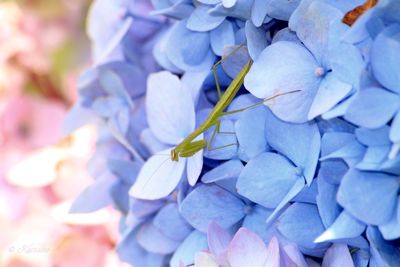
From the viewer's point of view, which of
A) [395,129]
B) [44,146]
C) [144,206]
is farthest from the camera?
[44,146]

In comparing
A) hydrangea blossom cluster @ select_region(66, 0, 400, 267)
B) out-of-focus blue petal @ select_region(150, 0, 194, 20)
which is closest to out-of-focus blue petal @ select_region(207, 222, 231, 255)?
hydrangea blossom cluster @ select_region(66, 0, 400, 267)

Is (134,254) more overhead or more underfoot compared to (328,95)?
more underfoot

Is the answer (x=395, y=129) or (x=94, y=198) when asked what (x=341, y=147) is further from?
(x=94, y=198)

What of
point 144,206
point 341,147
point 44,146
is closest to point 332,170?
point 341,147

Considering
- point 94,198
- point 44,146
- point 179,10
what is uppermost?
point 179,10

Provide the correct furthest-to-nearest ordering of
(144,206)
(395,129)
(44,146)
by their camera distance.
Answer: (44,146) < (144,206) < (395,129)

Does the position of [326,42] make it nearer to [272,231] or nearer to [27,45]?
[272,231]

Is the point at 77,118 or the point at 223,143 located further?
the point at 77,118
